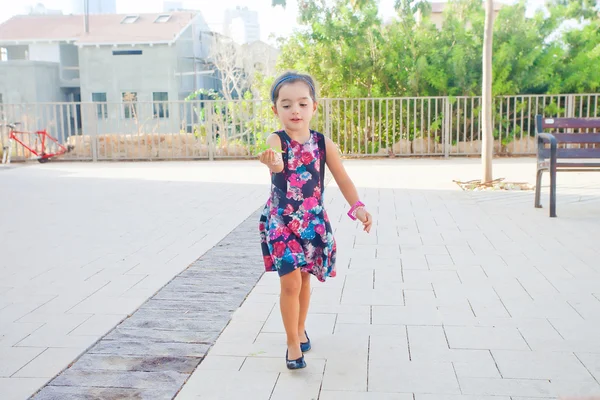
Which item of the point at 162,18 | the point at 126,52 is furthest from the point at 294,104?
the point at 162,18

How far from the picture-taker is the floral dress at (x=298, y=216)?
3.08m

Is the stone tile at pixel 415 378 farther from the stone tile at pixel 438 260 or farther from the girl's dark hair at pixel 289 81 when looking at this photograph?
the stone tile at pixel 438 260

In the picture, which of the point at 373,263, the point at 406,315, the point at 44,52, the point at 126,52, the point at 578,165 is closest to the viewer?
the point at 406,315

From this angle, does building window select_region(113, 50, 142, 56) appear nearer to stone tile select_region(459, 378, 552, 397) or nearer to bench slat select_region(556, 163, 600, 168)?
bench slat select_region(556, 163, 600, 168)

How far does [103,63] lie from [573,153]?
94.3ft

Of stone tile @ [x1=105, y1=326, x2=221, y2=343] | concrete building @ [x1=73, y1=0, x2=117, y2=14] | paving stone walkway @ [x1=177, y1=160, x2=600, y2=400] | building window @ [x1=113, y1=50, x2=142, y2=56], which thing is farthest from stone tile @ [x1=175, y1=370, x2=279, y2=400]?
concrete building @ [x1=73, y1=0, x2=117, y2=14]

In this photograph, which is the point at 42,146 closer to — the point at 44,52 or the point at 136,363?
the point at 136,363

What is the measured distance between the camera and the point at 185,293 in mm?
4320

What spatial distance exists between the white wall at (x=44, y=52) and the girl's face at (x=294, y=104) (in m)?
34.6

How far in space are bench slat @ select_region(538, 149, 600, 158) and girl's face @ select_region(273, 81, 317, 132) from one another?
15.9 feet

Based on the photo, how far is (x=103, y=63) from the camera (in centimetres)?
3253

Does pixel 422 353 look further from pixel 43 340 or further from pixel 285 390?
pixel 43 340

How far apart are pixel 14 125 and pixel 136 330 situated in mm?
12933

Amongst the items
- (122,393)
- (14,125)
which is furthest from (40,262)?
(14,125)
